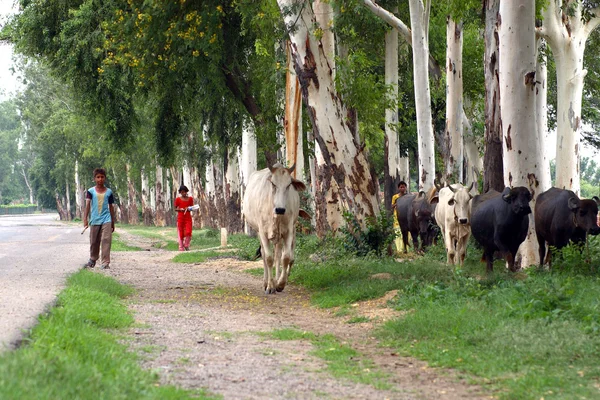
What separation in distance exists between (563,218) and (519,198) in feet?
3.49

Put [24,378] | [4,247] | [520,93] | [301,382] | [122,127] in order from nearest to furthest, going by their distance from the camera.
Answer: [24,378] < [301,382] < [520,93] < [122,127] < [4,247]

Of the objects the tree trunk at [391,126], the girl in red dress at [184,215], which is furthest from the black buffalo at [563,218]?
the tree trunk at [391,126]

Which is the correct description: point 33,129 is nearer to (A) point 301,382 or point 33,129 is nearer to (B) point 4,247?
(B) point 4,247

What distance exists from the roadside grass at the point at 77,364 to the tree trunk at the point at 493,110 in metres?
10.3

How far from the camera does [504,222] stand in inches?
609

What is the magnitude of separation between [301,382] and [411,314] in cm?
369

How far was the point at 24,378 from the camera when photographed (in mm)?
6094

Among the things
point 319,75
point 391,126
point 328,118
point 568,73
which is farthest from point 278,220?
point 391,126

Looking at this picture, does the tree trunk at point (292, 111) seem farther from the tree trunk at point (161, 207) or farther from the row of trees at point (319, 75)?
the tree trunk at point (161, 207)

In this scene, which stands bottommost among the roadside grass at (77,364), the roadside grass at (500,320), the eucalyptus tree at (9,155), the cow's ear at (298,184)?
the roadside grass at (500,320)

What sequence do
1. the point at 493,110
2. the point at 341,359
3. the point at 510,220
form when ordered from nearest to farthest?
the point at 341,359
the point at 510,220
the point at 493,110

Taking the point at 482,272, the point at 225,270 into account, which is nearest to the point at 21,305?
the point at 482,272

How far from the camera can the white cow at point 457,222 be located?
56.2 ft

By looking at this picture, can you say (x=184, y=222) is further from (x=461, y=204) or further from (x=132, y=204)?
(x=132, y=204)
